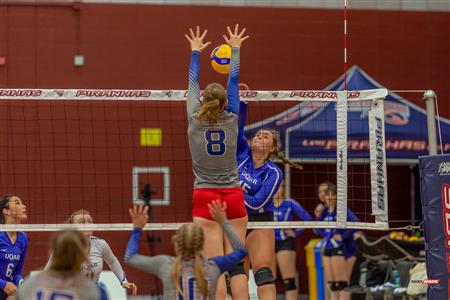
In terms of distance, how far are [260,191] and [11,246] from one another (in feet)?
7.84

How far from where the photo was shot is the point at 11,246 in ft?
30.8

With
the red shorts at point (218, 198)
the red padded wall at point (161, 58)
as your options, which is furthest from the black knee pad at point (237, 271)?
the red padded wall at point (161, 58)

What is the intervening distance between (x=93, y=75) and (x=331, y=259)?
466cm

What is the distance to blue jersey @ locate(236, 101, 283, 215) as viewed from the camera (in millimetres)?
8992

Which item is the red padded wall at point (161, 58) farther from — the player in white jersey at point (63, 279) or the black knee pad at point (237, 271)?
the player in white jersey at point (63, 279)

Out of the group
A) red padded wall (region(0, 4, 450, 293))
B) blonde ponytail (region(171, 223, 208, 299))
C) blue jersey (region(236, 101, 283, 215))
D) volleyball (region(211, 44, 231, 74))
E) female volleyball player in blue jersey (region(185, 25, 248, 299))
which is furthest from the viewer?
red padded wall (region(0, 4, 450, 293))

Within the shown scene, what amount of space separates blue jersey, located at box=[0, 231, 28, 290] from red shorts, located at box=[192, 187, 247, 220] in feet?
7.76

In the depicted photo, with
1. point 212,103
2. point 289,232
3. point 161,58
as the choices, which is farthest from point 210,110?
point 161,58

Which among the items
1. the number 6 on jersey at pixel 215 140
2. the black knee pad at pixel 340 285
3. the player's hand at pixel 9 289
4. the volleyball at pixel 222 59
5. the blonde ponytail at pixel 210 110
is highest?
the volleyball at pixel 222 59

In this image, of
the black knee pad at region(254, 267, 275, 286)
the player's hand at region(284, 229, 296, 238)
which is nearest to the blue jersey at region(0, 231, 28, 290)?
the black knee pad at region(254, 267, 275, 286)

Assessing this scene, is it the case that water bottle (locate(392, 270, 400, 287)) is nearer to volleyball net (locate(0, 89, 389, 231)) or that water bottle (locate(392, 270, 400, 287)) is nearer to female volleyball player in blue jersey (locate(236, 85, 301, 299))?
volleyball net (locate(0, 89, 389, 231))

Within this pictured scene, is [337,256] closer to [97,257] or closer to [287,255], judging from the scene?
[287,255]

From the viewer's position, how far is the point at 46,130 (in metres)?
15.1

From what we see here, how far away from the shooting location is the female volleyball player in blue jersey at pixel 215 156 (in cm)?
768
